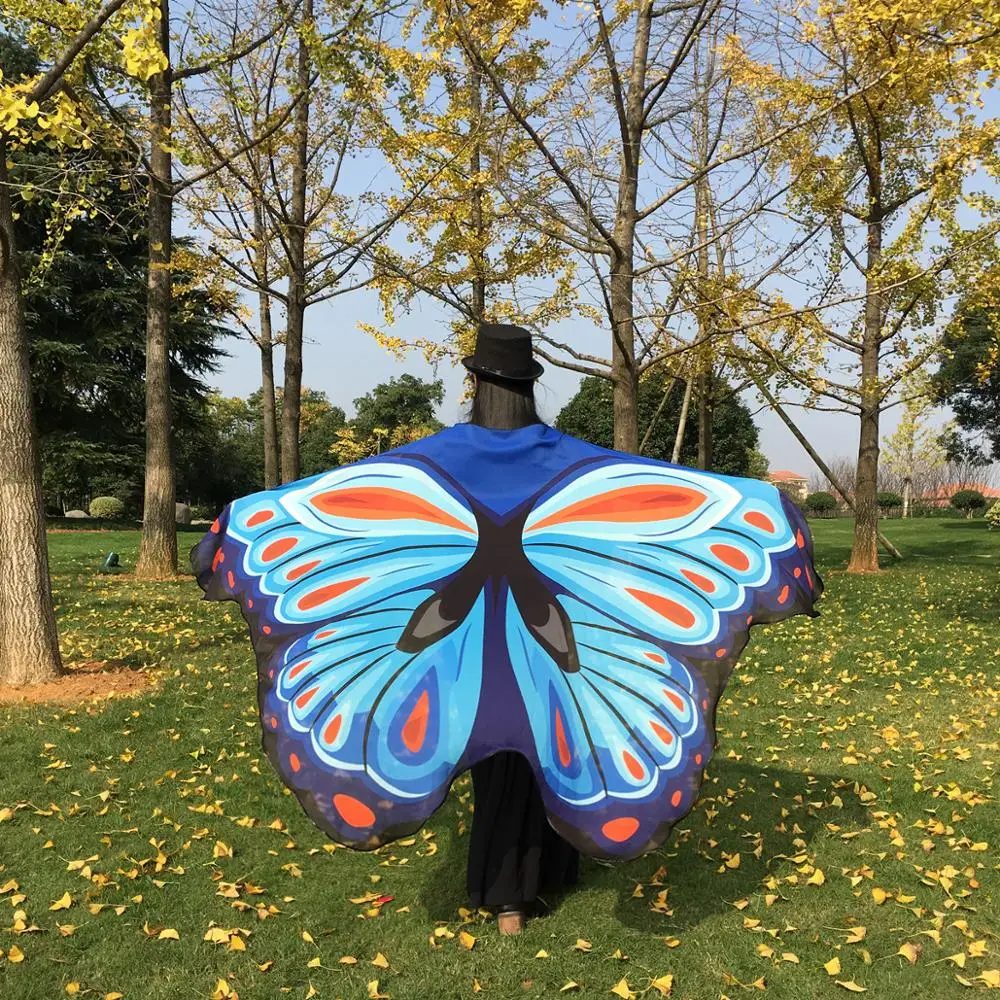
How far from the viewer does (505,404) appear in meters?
3.32

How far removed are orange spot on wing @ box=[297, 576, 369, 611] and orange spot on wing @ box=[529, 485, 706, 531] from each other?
0.68m

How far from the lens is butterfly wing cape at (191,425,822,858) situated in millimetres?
2762

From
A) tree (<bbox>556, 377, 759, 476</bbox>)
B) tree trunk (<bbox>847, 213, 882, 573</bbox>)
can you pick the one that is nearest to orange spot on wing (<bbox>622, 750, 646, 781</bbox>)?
tree trunk (<bbox>847, 213, 882, 573</bbox>)

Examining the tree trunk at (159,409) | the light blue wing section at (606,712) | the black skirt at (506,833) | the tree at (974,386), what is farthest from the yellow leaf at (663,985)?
the tree at (974,386)

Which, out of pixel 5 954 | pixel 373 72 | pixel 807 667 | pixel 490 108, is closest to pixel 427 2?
pixel 373 72

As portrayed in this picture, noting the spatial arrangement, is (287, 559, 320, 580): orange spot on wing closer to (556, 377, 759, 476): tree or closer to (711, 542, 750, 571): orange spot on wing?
(711, 542, 750, 571): orange spot on wing

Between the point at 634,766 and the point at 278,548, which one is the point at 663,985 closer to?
the point at 634,766

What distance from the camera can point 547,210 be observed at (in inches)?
358

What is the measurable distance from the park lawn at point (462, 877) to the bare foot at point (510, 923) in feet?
0.18

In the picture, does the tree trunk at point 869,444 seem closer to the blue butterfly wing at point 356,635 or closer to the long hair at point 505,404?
the long hair at point 505,404

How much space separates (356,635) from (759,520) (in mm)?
1517

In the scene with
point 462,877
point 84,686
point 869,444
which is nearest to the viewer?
point 462,877

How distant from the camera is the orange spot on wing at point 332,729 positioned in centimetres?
279

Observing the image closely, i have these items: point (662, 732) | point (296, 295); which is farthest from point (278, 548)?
point (296, 295)
